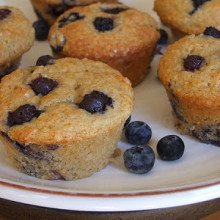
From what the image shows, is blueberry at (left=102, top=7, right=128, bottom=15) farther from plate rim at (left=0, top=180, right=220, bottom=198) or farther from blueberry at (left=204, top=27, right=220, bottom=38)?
plate rim at (left=0, top=180, right=220, bottom=198)

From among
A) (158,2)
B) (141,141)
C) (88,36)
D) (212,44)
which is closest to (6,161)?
(141,141)

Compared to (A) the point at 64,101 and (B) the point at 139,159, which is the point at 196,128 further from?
(A) the point at 64,101

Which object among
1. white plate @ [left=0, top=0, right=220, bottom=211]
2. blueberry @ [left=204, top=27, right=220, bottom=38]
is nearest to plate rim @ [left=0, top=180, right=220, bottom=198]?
white plate @ [left=0, top=0, right=220, bottom=211]

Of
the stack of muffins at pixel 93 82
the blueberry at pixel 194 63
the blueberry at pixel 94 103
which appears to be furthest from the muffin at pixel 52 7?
the blueberry at pixel 94 103

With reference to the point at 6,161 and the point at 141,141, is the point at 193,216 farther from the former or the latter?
the point at 6,161

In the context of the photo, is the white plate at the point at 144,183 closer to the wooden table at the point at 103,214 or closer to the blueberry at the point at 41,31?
the wooden table at the point at 103,214

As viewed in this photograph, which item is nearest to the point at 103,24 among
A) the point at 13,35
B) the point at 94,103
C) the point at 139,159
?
the point at 13,35

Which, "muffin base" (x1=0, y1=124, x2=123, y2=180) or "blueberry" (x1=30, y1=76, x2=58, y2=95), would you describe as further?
"blueberry" (x1=30, y1=76, x2=58, y2=95)
